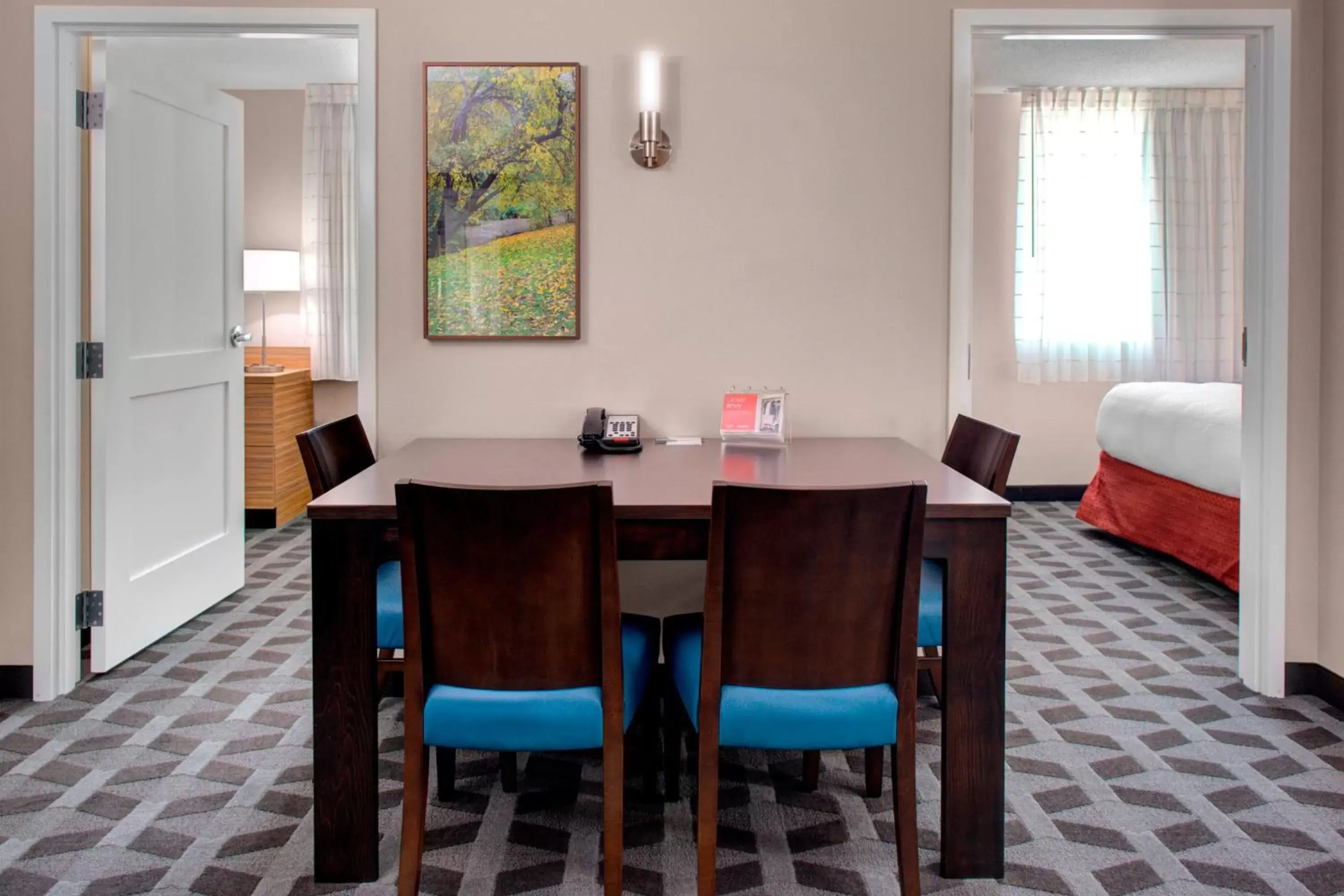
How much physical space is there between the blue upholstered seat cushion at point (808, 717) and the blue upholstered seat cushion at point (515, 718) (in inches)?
8.1

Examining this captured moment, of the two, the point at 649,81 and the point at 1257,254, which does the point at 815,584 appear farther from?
the point at 1257,254

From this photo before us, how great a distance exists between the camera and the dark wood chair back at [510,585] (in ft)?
5.93

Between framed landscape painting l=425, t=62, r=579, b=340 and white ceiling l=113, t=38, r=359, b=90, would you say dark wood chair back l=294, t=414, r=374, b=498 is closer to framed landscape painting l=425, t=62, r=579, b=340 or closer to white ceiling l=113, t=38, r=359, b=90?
framed landscape painting l=425, t=62, r=579, b=340

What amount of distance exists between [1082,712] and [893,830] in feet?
3.39

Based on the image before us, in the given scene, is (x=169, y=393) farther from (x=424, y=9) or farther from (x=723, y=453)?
(x=723, y=453)

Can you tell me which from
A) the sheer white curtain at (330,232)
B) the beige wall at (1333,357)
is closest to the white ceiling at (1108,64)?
the beige wall at (1333,357)

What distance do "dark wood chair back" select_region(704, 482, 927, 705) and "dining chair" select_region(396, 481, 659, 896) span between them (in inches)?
7.8

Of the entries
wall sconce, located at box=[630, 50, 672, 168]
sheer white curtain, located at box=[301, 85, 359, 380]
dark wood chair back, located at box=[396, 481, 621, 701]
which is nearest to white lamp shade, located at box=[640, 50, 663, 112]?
wall sconce, located at box=[630, 50, 672, 168]

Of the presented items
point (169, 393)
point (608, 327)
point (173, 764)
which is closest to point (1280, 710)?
point (608, 327)

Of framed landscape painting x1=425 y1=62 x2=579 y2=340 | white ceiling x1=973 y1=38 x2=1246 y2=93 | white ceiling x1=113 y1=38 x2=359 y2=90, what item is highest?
white ceiling x1=973 y1=38 x2=1246 y2=93

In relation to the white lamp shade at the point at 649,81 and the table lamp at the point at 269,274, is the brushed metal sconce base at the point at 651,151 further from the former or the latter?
the table lamp at the point at 269,274

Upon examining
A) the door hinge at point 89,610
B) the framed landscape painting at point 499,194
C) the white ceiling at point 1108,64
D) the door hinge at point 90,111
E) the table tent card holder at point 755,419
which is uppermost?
the white ceiling at point 1108,64

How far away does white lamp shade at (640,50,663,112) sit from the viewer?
3000 millimetres

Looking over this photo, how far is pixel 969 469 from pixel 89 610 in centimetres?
265
